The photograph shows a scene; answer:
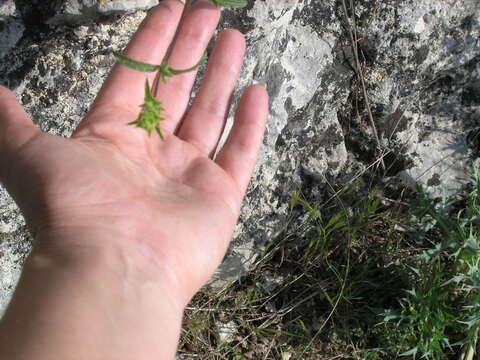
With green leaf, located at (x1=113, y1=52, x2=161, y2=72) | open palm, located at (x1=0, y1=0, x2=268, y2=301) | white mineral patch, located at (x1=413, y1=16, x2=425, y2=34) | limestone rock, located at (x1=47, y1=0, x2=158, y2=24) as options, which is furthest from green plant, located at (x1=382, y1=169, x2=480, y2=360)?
limestone rock, located at (x1=47, y1=0, x2=158, y2=24)

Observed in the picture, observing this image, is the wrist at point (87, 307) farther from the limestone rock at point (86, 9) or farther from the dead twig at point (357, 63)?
the dead twig at point (357, 63)

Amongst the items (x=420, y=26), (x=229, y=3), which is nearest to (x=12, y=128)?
(x=229, y=3)

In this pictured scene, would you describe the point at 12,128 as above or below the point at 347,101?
above

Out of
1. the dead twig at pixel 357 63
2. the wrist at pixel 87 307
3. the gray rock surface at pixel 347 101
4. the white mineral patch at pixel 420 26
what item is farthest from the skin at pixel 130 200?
the white mineral patch at pixel 420 26

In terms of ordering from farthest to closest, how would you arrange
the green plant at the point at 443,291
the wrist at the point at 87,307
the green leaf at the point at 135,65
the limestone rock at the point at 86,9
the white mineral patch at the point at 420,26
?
the white mineral patch at the point at 420,26
the green plant at the point at 443,291
the limestone rock at the point at 86,9
the green leaf at the point at 135,65
the wrist at the point at 87,307

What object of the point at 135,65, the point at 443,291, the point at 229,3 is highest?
the point at 229,3

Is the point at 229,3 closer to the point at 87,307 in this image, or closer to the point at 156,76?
the point at 156,76

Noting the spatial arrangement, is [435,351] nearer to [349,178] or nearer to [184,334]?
[349,178]

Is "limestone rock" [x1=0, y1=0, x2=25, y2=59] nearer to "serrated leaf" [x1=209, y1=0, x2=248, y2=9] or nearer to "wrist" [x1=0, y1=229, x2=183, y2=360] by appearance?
"serrated leaf" [x1=209, y1=0, x2=248, y2=9]
